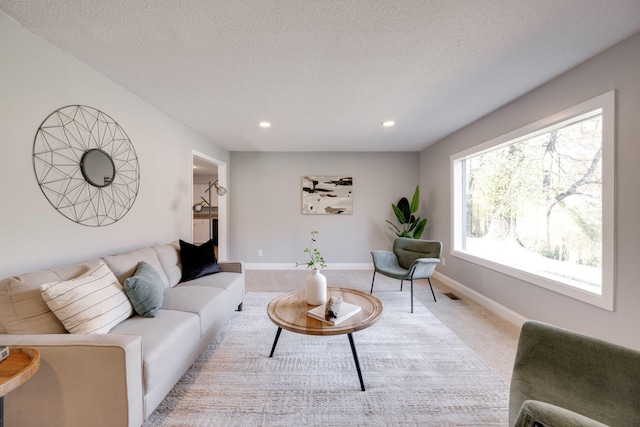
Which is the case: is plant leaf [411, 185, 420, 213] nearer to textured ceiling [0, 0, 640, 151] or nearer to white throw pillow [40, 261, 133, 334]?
textured ceiling [0, 0, 640, 151]

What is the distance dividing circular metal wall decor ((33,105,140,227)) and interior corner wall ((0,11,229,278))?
49mm

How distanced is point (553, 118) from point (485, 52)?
1.03 metres

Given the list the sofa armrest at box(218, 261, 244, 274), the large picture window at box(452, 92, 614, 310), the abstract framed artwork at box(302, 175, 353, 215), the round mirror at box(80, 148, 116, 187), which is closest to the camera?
the large picture window at box(452, 92, 614, 310)

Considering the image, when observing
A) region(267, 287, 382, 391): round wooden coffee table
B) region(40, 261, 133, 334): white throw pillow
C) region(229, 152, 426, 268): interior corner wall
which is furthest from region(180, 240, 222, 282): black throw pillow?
region(229, 152, 426, 268): interior corner wall

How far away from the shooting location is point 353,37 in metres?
1.61

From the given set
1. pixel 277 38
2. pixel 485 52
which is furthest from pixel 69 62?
pixel 485 52

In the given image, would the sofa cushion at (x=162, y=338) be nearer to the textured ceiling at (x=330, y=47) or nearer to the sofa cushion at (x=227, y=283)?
the sofa cushion at (x=227, y=283)

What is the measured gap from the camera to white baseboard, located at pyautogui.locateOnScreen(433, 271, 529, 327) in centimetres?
255

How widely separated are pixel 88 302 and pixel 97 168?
1.21 meters

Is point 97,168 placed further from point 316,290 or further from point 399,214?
point 399,214

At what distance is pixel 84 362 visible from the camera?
3.77ft

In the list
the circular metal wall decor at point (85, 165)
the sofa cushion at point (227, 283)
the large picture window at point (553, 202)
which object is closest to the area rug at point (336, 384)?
the sofa cushion at point (227, 283)

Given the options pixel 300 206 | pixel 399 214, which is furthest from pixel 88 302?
pixel 399 214

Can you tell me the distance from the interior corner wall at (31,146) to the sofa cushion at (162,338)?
782mm
